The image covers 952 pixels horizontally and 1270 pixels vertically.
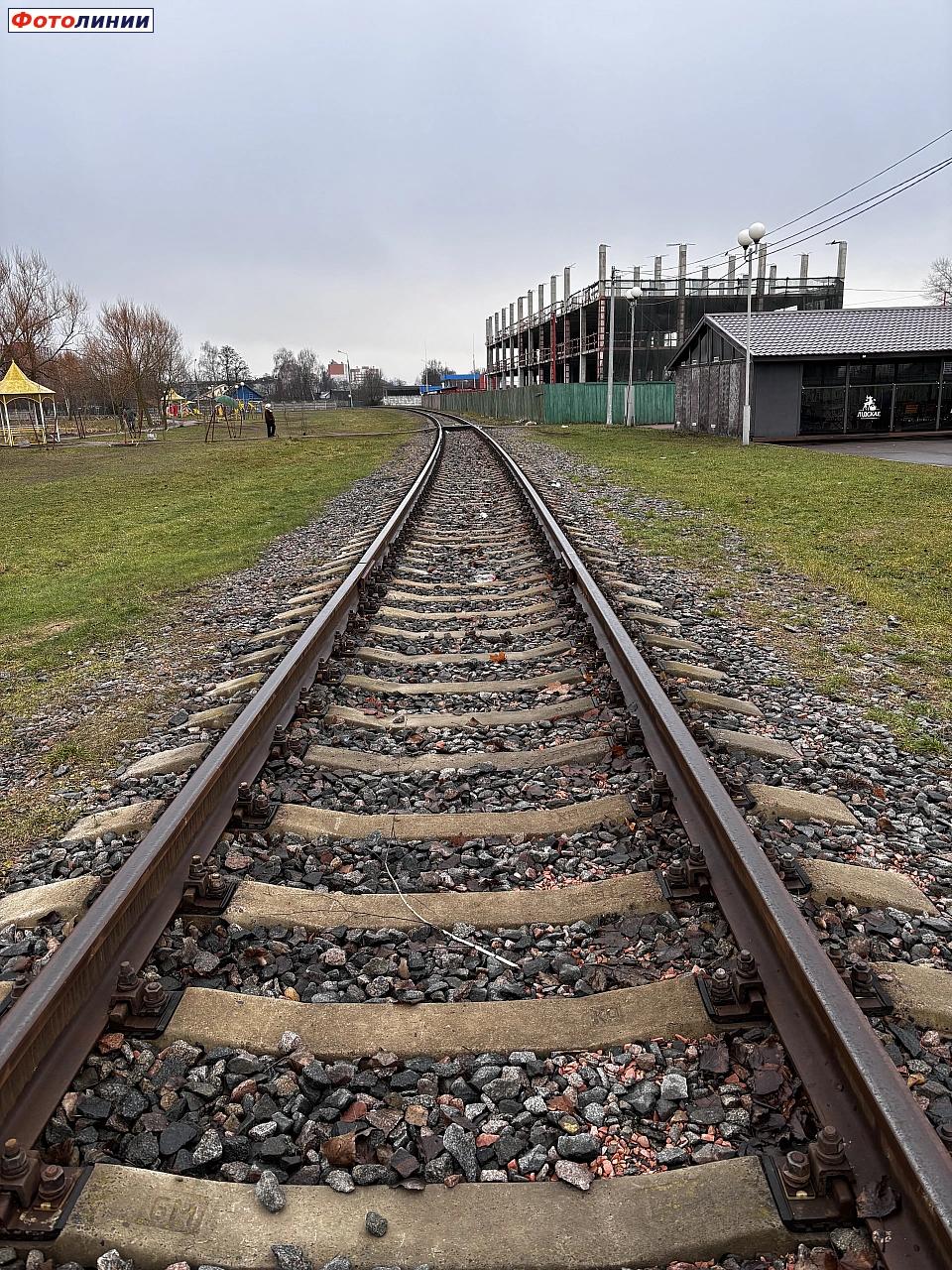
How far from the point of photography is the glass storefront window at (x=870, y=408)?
95.4ft

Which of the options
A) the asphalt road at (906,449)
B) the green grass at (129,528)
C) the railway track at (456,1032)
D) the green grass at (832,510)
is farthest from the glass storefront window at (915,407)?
the railway track at (456,1032)

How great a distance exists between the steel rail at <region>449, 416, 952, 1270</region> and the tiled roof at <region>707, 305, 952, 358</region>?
86.9 feet

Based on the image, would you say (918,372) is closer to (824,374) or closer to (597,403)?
(824,374)

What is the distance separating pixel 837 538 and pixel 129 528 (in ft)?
32.0

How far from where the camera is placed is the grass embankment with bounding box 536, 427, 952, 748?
19.7 feet

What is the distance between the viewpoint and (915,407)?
29594 mm

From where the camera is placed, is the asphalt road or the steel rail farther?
the asphalt road

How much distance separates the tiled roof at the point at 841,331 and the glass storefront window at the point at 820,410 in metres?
1.29

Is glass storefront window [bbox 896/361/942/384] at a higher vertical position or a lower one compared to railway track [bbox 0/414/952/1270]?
higher

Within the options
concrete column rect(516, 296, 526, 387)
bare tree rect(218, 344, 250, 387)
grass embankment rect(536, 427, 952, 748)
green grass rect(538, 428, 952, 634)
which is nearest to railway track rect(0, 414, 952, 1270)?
grass embankment rect(536, 427, 952, 748)

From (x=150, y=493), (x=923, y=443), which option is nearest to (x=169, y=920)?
(x=150, y=493)

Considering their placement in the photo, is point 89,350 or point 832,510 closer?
point 832,510

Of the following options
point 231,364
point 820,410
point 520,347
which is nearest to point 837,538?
point 820,410

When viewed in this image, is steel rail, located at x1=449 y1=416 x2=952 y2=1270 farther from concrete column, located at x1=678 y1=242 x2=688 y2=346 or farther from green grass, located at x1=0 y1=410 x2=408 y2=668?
concrete column, located at x1=678 y1=242 x2=688 y2=346
